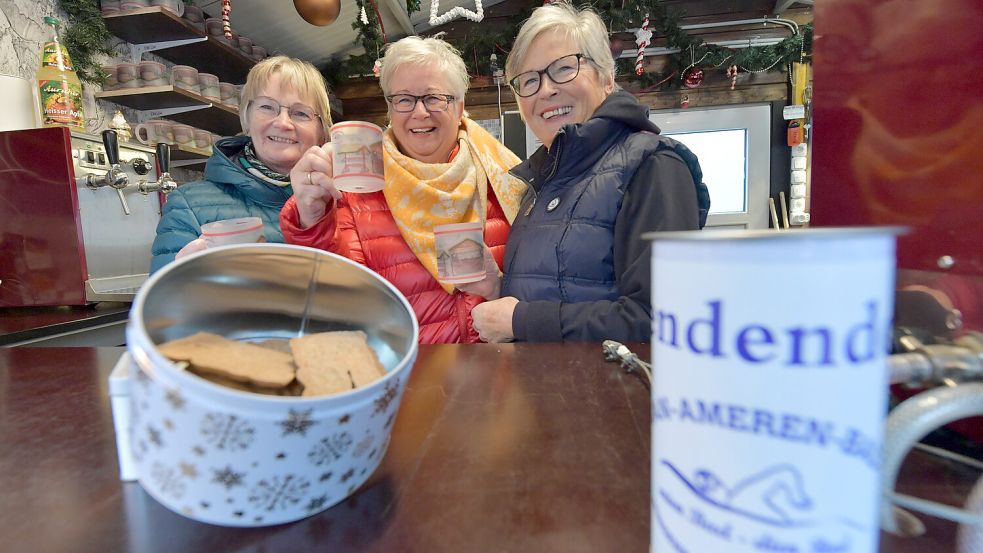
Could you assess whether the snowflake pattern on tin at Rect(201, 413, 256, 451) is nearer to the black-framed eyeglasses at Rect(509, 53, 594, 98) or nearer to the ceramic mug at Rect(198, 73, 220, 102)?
the black-framed eyeglasses at Rect(509, 53, 594, 98)

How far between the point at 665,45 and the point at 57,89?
3714mm

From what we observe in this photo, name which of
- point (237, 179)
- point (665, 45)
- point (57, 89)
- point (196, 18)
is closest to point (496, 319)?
point (237, 179)

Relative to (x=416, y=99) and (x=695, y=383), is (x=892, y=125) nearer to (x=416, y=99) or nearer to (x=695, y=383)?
(x=695, y=383)

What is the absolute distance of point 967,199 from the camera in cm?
43

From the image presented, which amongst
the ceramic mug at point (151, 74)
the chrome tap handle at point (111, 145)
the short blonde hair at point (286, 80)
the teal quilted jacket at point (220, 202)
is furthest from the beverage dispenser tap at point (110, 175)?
the ceramic mug at point (151, 74)

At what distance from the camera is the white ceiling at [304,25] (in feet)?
10.4

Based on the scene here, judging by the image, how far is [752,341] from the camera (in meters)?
0.21

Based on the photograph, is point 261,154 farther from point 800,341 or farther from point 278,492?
point 800,341

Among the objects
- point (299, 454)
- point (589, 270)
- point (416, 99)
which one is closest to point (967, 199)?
point (299, 454)

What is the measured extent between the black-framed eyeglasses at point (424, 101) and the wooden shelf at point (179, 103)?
1.54m

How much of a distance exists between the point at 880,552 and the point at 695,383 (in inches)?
7.6

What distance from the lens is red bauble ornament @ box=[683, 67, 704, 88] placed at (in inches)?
148

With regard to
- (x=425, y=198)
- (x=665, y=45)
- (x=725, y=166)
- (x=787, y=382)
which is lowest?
(x=787, y=382)

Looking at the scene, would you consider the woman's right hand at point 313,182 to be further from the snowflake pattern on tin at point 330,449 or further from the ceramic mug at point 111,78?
the ceramic mug at point 111,78
